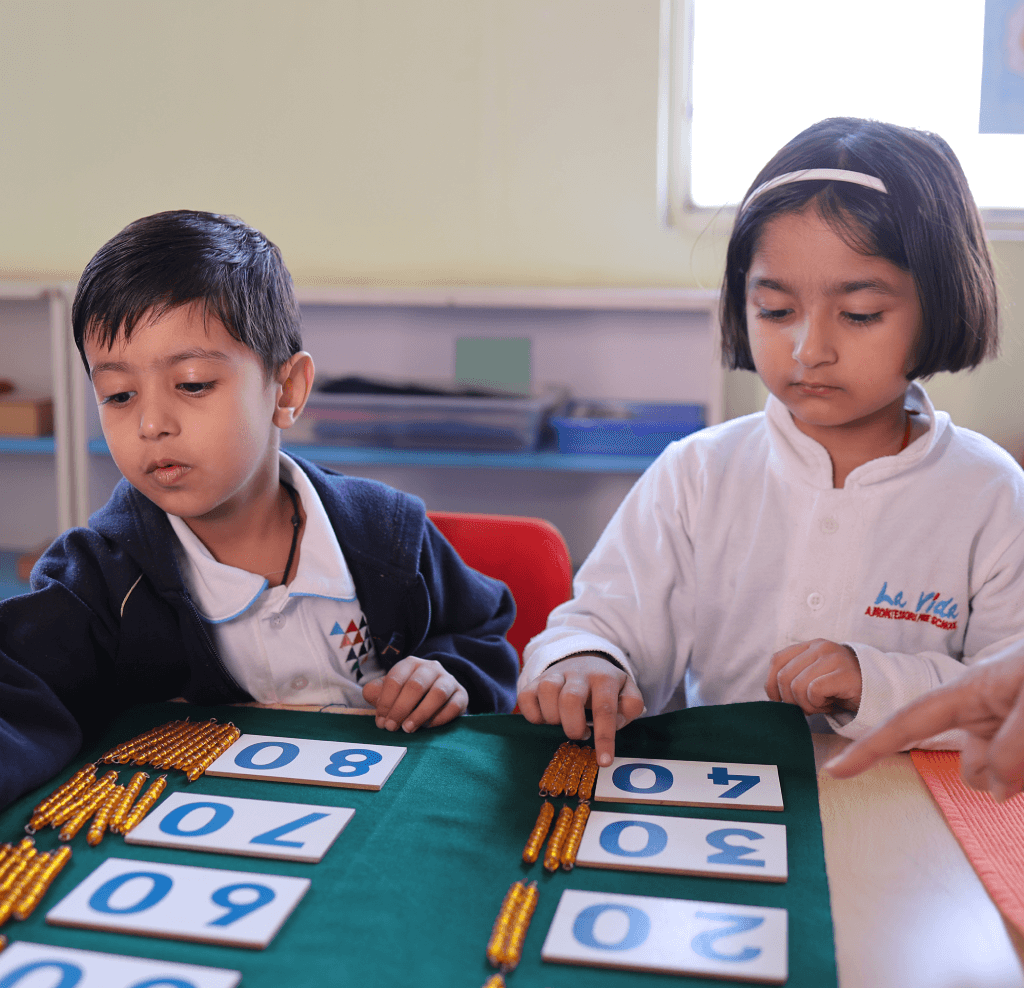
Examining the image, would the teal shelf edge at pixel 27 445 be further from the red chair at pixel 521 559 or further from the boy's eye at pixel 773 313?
the boy's eye at pixel 773 313

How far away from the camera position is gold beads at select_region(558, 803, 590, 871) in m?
0.58

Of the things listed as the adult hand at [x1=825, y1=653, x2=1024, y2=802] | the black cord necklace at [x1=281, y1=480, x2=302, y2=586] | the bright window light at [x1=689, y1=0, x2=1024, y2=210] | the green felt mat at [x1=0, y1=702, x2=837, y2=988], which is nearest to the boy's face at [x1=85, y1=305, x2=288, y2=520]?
the black cord necklace at [x1=281, y1=480, x2=302, y2=586]

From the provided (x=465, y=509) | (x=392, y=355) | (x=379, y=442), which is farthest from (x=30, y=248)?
(x=465, y=509)

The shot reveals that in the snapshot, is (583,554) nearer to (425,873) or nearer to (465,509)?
(465,509)

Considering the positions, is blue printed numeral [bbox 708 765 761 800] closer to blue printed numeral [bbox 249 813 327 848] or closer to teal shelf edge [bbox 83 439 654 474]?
blue printed numeral [bbox 249 813 327 848]

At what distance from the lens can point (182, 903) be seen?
539mm

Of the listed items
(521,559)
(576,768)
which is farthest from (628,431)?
(576,768)

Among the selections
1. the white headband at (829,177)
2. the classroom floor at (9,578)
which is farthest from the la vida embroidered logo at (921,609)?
the classroom floor at (9,578)

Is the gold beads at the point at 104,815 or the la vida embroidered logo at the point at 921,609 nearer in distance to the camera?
the gold beads at the point at 104,815

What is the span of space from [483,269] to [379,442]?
0.62m

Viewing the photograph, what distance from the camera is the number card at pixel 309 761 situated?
69cm

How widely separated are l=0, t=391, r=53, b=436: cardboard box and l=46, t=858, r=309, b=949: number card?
2.17 metres

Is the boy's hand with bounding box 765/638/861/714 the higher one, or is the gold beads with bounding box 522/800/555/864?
the boy's hand with bounding box 765/638/861/714

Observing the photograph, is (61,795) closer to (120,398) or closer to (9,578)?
(120,398)
